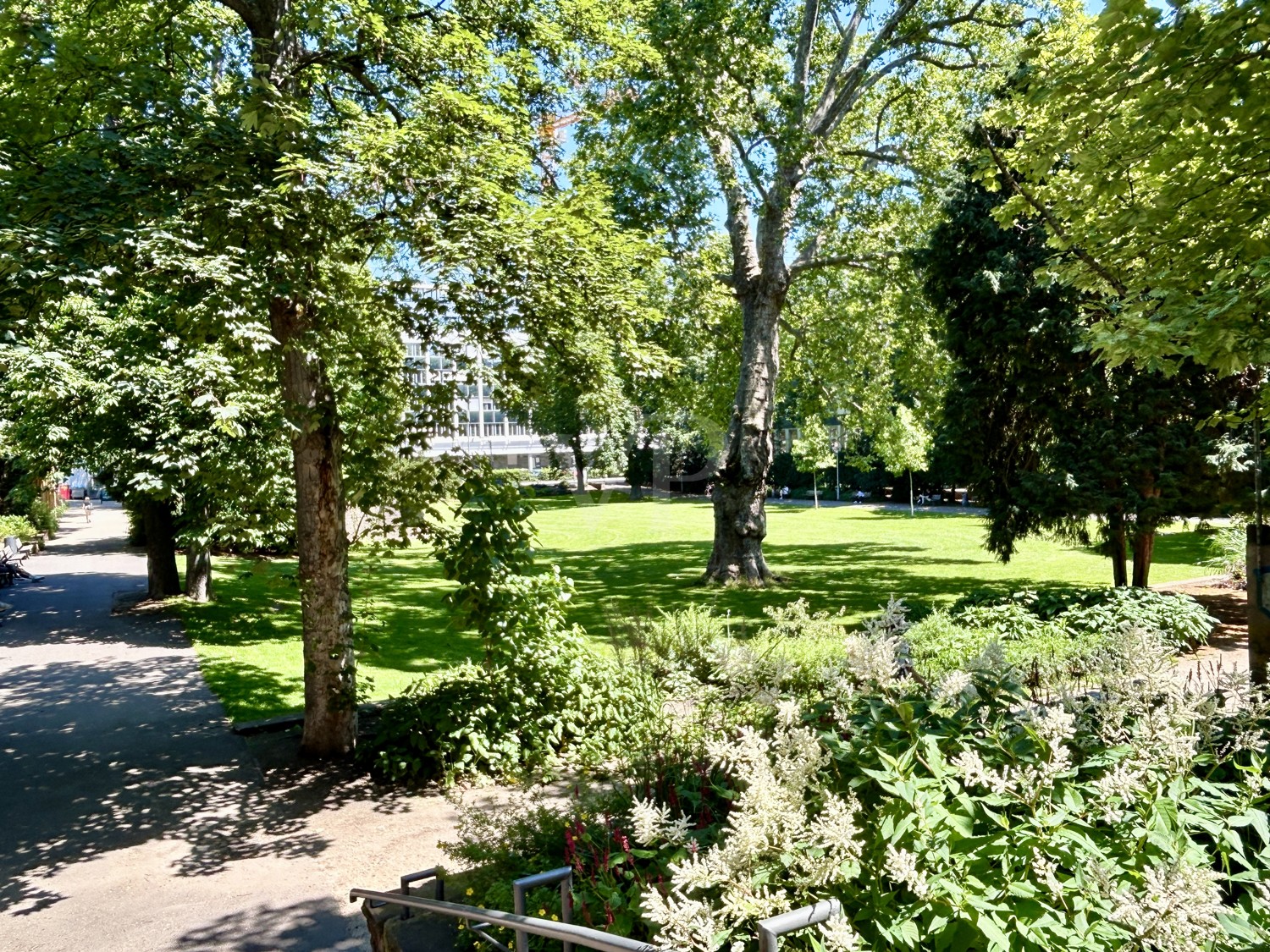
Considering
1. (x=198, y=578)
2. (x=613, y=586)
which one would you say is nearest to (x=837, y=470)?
(x=613, y=586)

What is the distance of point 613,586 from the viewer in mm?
19516

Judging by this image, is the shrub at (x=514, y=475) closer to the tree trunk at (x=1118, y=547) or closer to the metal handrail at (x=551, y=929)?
the metal handrail at (x=551, y=929)

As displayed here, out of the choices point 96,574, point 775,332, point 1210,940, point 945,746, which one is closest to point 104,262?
point 945,746

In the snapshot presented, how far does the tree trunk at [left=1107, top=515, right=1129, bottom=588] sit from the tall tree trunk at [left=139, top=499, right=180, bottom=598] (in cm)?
1588

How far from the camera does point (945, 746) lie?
345 centimetres

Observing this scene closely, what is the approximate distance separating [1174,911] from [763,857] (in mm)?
1215

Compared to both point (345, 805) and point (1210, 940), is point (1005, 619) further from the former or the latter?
point (1210, 940)

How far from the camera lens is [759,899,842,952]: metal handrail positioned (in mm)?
2271

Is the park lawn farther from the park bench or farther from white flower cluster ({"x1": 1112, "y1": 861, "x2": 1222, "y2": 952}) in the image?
white flower cluster ({"x1": 1112, "y1": 861, "x2": 1222, "y2": 952})

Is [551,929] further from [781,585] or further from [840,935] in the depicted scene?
[781,585]

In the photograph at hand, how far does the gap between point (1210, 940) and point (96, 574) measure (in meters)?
24.3

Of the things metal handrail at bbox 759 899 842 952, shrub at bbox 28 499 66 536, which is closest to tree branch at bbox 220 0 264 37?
metal handrail at bbox 759 899 842 952

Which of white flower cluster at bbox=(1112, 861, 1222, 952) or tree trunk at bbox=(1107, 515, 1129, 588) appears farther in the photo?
tree trunk at bbox=(1107, 515, 1129, 588)

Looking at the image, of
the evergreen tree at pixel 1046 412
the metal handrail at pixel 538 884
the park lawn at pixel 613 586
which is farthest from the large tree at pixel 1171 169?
the evergreen tree at pixel 1046 412
